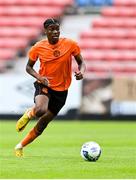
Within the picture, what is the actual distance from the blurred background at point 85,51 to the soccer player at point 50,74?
12.5m

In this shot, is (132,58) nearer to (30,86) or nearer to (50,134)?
(30,86)

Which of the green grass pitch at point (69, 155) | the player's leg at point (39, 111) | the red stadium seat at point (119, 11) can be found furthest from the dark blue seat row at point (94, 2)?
the player's leg at point (39, 111)

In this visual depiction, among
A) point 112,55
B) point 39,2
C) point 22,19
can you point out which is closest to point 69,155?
point 112,55

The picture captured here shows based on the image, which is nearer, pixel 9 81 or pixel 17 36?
pixel 9 81

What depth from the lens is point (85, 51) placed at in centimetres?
2961

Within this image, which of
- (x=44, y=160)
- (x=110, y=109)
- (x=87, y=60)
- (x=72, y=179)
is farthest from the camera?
(x=87, y=60)

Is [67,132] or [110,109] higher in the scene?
[67,132]

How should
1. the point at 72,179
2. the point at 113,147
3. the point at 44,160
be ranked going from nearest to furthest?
the point at 72,179
the point at 44,160
the point at 113,147

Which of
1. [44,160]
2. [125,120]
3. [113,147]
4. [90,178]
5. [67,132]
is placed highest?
[90,178]

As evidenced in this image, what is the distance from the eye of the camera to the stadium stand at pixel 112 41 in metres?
27.1

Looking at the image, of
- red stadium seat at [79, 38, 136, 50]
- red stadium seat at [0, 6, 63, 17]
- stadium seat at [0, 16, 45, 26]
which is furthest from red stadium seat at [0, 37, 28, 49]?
red stadium seat at [79, 38, 136, 50]

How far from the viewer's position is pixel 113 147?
14469mm

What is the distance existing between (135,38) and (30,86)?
6862mm

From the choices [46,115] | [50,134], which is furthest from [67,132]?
[46,115]
